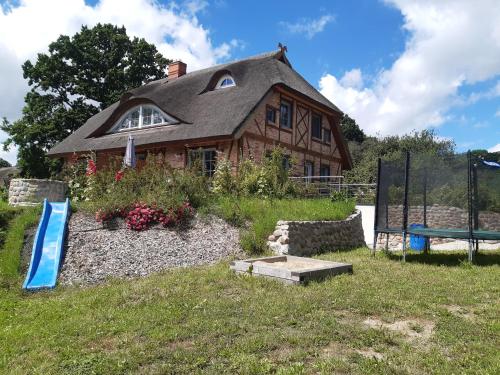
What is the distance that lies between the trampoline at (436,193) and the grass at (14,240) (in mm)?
6869

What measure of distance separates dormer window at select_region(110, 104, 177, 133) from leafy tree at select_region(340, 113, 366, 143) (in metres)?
29.1

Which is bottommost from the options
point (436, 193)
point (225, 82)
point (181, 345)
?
point (181, 345)

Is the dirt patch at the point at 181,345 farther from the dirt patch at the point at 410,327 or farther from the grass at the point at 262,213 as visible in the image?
the grass at the point at 262,213

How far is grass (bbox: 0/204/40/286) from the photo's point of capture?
7211 mm

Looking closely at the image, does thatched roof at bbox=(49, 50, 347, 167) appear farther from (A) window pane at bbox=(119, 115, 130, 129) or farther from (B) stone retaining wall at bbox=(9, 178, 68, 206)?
(B) stone retaining wall at bbox=(9, 178, 68, 206)

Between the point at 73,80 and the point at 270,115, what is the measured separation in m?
18.6

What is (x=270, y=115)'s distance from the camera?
63.0 feet

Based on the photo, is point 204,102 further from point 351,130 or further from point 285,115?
point 351,130

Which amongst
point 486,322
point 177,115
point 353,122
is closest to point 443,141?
point 353,122

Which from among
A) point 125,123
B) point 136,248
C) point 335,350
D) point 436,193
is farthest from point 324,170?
point 335,350

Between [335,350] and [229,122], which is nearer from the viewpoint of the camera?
[335,350]

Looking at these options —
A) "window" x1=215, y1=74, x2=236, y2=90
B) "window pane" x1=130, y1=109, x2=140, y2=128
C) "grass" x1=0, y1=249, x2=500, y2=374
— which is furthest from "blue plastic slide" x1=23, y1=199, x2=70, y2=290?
"window" x1=215, y1=74, x2=236, y2=90

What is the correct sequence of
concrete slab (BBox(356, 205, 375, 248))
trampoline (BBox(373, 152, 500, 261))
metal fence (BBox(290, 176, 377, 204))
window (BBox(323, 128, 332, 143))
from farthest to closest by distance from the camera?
window (BBox(323, 128, 332, 143)) → concrete slab (BBox(356, 205, 375, 248)) → metal fence (BBox(290, 176, 377, 204)) → trampoline (BBox(373, 152, 500, 261))

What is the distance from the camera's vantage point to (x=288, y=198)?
12.4 metres
